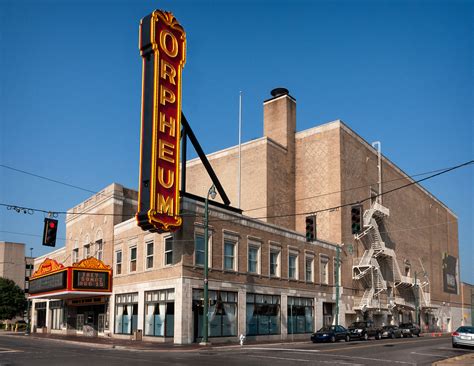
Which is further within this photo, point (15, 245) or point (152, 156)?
point (15, 245)

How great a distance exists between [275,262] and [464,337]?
1787 cm

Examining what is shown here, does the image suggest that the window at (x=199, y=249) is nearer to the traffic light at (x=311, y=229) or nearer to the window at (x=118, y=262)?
the traffic light at (x=311, y=229)

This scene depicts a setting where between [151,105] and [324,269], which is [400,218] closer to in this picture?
[324,269]

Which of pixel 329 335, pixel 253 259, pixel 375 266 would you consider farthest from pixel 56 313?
pixel 375 266

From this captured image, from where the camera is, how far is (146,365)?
845 inches

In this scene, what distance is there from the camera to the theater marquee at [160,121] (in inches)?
1420

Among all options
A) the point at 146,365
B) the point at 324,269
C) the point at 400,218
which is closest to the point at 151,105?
the point at 146,365

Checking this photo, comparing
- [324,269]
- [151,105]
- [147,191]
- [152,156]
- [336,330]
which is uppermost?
[151,105]

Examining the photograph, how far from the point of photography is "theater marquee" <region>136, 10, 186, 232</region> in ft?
118

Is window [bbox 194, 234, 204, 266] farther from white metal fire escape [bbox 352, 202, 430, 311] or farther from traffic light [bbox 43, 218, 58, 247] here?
white metal fire escape [bbox 352, 202, 430, 311]

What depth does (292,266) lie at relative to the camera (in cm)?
5003

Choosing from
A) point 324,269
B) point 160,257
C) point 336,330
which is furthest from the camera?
point 324,269

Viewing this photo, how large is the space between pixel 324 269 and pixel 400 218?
2700cm

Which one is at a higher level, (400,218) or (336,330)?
(400,218)
